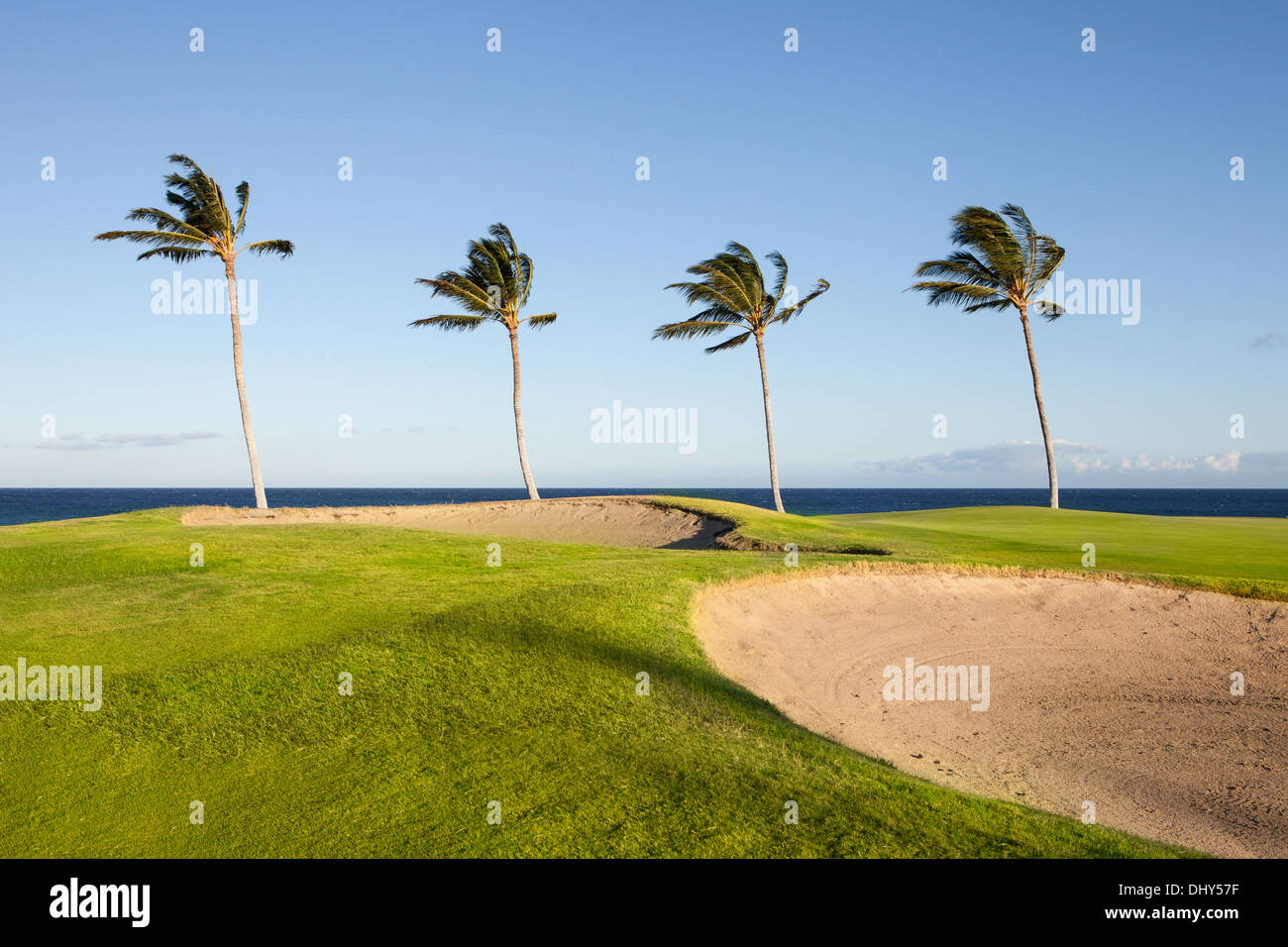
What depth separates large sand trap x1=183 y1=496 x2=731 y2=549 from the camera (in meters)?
28.4

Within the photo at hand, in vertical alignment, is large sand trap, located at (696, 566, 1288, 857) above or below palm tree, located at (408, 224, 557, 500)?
below

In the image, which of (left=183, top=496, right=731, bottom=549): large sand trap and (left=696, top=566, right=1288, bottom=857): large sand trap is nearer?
(left=696, top=566, right=1288, bottom=857): large sand trap

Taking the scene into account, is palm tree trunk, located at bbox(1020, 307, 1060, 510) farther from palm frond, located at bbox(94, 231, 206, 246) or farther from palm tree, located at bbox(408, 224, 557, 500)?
palm frond, located at bbox(94, 231, 206, 246)

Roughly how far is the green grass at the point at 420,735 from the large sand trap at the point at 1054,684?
1.32m

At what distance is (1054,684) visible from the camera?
13.2 m

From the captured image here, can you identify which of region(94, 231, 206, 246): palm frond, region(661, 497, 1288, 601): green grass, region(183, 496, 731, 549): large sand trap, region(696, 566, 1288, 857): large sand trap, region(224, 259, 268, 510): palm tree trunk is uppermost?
region(94, 231, 206, 246): palm frond

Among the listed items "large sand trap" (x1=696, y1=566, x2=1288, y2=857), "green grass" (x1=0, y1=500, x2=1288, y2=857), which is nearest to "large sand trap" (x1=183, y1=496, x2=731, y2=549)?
"large sand trap" (x1=696, y1=566, x2=1288, y2=857)

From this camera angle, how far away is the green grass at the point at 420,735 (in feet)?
Result: 21.5

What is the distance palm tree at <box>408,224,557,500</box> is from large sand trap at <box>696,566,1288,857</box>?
92.3 ft

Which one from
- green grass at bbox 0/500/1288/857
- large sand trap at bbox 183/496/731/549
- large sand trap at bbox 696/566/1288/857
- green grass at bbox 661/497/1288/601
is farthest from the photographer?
large sand trap at bbox 183/496/731/549

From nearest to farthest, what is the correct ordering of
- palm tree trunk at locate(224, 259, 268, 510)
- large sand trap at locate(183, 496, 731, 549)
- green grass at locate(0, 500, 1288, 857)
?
1. green grass at locate(0, 500, 1288, 857)
2. large sand trap at locate(183, 496, 731, 549)
3. palm tree trunk at locate(224, 259, 268, 510)

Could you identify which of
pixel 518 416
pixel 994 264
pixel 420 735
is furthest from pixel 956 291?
pixel 420 735

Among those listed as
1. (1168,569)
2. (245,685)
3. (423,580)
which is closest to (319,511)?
(423,580)
